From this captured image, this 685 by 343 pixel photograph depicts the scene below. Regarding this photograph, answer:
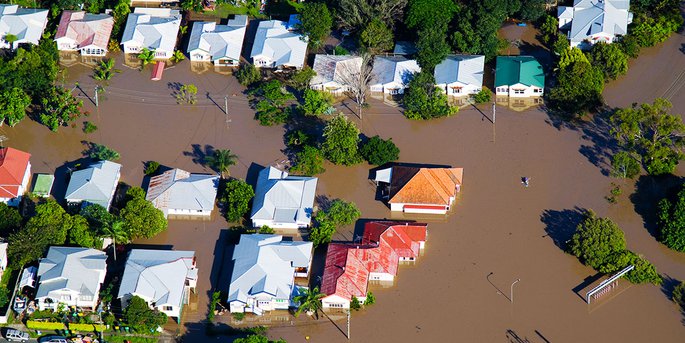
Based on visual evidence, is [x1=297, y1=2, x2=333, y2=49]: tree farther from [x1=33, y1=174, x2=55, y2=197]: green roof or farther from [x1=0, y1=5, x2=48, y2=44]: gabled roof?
[x1=33, y1=174, x2=55, y2=197]: green roof

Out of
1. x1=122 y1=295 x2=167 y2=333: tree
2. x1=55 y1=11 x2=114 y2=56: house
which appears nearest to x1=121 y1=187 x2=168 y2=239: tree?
x1=122 y1=295 x2=167 y2=333: tree

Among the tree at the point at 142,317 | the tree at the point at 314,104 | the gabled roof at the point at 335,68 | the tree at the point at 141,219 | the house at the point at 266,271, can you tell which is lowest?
the tree at the point at 142,317

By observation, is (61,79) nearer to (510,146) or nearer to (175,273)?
(175,273)

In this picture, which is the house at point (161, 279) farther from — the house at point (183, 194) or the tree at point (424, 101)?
the tree at point (424, 101)

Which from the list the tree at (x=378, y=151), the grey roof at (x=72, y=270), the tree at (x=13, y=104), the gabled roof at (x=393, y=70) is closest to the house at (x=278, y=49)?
the gabled roof at (x=393, y=70)

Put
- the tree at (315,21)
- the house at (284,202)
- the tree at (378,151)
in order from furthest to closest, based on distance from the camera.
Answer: the tree at (315,21) → the tree at (378,151) → the house at (284,202)

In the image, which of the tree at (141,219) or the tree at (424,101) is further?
the tree at (424,101)

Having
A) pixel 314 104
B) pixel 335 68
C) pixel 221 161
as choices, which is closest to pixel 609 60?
pixel 335 68
